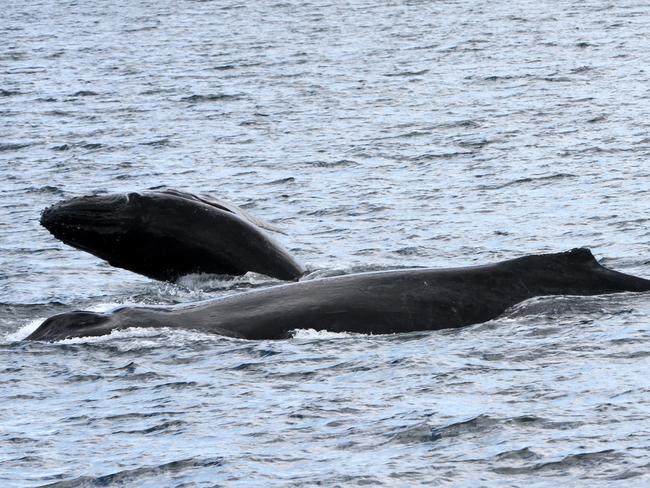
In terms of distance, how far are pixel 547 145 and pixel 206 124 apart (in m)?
9.08

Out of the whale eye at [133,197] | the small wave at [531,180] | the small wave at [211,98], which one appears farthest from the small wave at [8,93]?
the whale eye at [133,197]

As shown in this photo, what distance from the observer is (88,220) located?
18.1 m

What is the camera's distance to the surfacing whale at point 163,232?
1809 centimetres

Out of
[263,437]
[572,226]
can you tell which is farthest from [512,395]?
[572,226]

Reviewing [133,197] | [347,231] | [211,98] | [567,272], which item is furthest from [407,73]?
[567,272]

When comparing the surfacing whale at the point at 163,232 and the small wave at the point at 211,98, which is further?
the small wave at the point at 211,98

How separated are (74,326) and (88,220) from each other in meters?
2.16

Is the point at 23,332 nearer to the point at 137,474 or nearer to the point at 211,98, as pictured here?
the point at 137,474

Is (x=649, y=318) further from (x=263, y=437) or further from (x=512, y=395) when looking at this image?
(x=263, y=437)

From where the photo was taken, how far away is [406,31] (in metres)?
56.1

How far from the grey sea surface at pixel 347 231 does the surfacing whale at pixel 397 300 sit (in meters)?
0.16

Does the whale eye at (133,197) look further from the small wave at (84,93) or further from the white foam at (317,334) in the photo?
the small wave at (84,93)

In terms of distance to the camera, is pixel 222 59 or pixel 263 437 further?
pixel 222 59

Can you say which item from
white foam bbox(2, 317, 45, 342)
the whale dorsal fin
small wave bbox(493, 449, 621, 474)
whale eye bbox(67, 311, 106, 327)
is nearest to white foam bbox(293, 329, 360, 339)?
whale eye bbox(67, 311, 106, 327)
